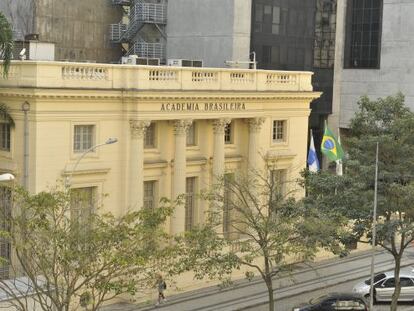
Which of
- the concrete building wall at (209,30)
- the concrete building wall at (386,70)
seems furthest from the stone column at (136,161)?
the concrete building wall at (386,70)

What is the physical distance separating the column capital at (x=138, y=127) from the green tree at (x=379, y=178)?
363 inches

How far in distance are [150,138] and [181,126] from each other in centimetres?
181

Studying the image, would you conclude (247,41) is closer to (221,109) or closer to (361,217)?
(221,109)

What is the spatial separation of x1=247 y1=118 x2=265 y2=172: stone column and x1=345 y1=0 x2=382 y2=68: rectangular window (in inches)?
920

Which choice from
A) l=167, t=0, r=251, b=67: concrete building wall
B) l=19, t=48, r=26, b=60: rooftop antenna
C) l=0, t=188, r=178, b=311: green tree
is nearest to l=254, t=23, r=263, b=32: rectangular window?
l=167, t=0, r=251, b=67: concrete building wall

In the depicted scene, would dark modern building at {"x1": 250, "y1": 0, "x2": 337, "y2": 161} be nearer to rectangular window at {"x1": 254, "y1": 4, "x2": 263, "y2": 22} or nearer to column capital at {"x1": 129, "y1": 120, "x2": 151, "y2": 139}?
rectangular window at {"x1": 254, "y1": 4, "x2": 263, "y2": 22}

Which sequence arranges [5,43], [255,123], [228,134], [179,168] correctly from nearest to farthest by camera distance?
[5,43] → [179,168] → [255,123] → [228,134]

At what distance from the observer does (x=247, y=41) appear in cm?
5975

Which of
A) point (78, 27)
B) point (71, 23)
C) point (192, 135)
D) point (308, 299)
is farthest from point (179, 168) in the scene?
point (78, 27)

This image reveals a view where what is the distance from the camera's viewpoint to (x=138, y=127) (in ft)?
135

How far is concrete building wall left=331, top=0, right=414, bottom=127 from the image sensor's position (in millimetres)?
66125

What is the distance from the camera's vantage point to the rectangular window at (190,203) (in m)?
45.7

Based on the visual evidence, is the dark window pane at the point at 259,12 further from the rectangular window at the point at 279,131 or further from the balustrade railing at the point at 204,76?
the balustrade railing at the point at 204,76

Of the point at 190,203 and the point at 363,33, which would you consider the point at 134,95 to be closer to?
the point at 190,203
